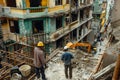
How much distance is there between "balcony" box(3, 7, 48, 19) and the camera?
1853cm

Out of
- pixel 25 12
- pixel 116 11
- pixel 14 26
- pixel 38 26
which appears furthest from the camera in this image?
pixel 14 26

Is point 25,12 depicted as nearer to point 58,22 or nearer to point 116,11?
point 58,22

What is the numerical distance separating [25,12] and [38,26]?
2907mm

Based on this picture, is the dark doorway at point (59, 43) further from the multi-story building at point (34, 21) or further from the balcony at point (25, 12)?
the balcony at point (25, 12)

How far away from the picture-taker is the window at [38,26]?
20312 millimetres

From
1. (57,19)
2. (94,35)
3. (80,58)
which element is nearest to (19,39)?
(57,19)

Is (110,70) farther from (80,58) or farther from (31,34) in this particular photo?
(31,34)

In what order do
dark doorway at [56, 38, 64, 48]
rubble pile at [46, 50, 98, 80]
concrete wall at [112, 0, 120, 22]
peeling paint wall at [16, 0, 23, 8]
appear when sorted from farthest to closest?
dark doorway at [56, 38, 64, 48], peeling paint wall at [16, 0, 23, 8], rubble pile at [46, 50, 98, 80], concrete wall at [112, 0, 120, 22]

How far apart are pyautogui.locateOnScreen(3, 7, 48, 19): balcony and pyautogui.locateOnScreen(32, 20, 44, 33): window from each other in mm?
1395

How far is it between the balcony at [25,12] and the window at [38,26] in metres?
1.40

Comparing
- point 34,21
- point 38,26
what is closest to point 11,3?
point 34,21

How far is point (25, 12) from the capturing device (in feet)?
60.6

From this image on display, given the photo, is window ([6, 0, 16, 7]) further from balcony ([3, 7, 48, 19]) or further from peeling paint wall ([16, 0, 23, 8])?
peeling paint wall ([16, 0, 23, 8])

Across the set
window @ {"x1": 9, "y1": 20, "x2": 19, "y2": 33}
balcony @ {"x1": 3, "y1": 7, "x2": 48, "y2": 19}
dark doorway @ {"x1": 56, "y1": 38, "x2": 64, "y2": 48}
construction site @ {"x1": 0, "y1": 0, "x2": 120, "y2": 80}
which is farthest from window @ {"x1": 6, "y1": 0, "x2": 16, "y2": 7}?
dark doorway @ {"x1": 56, "y1": 38, "x2": 64, "y2": 48}
